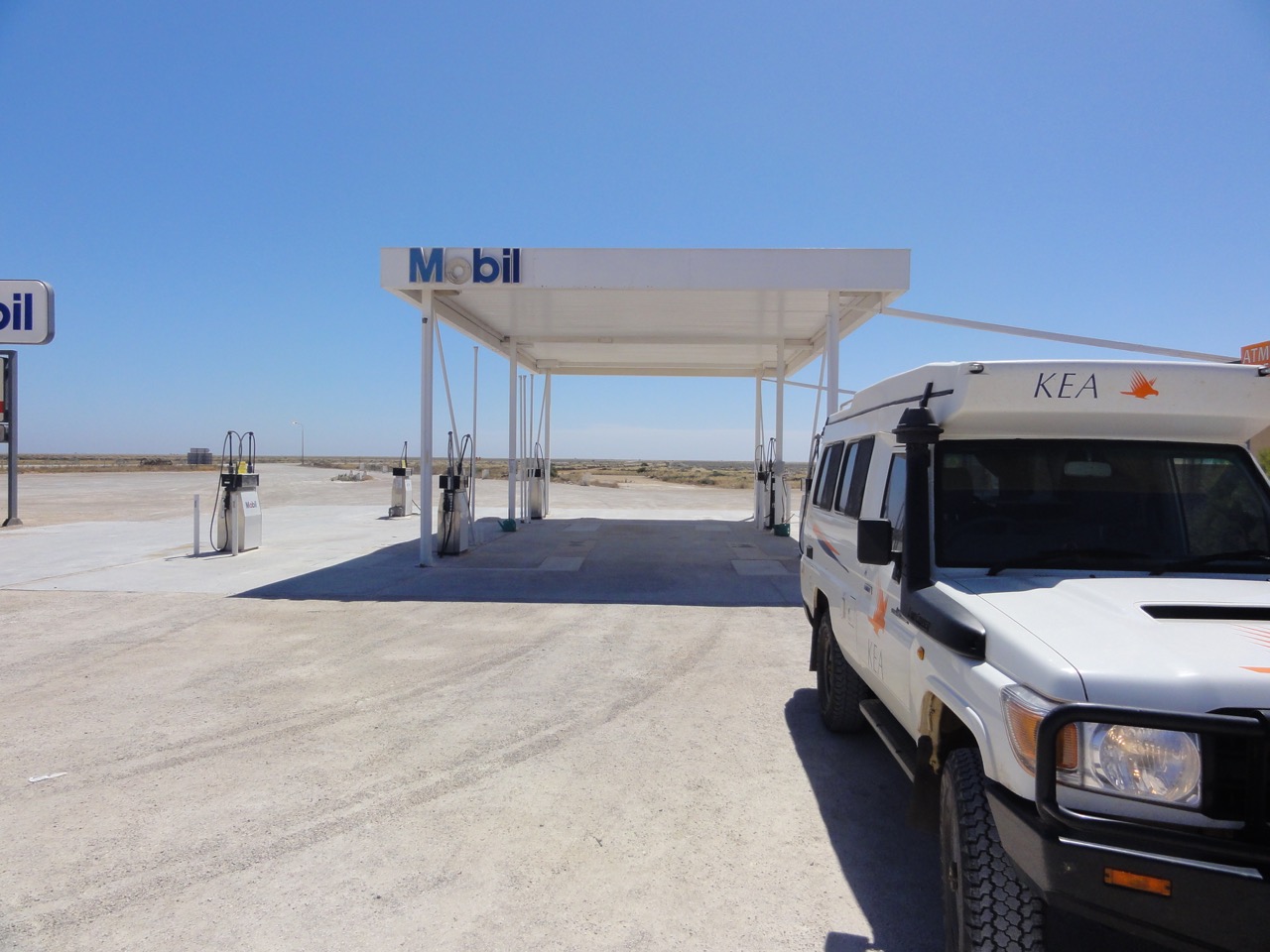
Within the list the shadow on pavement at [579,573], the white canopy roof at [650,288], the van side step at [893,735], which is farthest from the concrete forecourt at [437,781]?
the white canopy roof at [650,288]

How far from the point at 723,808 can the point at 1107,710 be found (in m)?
2.59

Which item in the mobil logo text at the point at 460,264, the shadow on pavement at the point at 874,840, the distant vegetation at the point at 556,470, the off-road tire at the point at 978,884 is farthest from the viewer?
the distant vegetation at the point at 556,470

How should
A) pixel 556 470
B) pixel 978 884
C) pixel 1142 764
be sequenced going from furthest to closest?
1. pixel 556 470
2. pixel 978 884
3. pixel 1142 764

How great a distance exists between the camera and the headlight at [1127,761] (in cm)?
230

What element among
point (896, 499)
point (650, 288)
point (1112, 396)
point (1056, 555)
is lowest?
point (1056, 555)

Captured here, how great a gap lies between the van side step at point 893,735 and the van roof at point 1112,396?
1.51 meters

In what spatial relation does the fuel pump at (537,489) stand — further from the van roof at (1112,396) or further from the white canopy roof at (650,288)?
the van roof at (1112,396)

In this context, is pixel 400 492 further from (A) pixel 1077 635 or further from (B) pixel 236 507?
(A) pixel 1077 635

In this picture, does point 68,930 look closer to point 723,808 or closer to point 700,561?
point 723,808

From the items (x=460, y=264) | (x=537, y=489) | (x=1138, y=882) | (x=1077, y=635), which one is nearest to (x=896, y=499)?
(x=1077, y=635)

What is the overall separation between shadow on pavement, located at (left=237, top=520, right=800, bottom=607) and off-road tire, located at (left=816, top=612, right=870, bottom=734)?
446 cm

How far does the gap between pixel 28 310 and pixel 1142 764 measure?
71.3 feet

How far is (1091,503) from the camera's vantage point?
369 centimetres

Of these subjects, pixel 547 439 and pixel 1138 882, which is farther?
pixel 547 439
